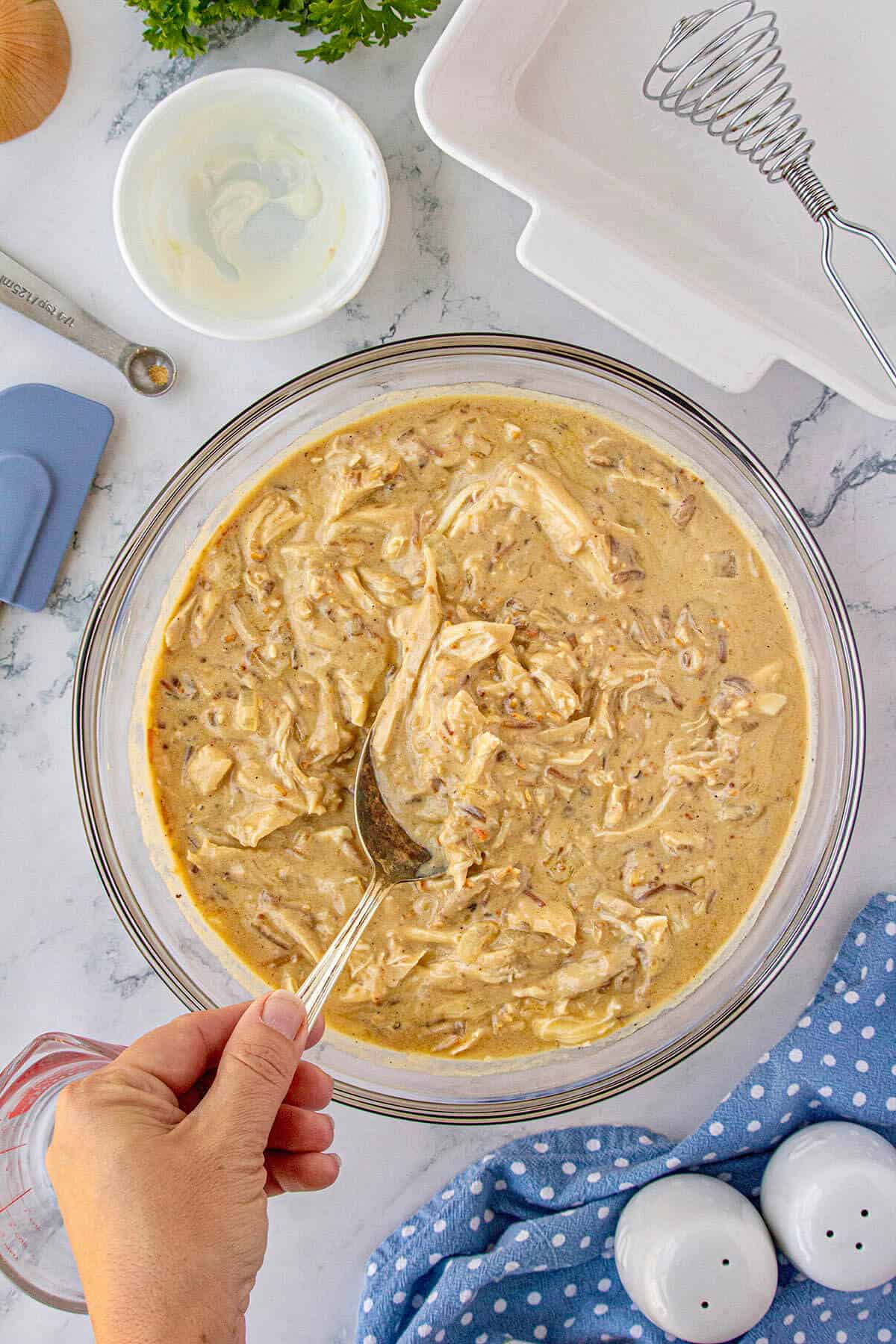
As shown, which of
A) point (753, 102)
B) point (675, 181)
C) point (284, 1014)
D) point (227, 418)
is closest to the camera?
point (284, 1014)

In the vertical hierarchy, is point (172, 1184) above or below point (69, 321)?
below

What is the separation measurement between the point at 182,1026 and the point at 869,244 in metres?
2.18

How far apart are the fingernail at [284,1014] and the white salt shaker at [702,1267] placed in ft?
3.42

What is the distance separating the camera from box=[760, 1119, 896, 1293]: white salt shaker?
2250mm

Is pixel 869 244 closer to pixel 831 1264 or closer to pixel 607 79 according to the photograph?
pixel 607 79

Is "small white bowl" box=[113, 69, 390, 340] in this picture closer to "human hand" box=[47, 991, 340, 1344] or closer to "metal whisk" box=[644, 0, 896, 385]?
"metal whisk" box=[644, 0, 896, 385]

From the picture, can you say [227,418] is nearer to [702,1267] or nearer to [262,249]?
[262,249]

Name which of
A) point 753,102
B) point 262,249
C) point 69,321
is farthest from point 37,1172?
point 753,102

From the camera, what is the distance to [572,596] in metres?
2.25

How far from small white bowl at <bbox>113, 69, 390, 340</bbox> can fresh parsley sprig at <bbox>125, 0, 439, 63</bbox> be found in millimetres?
116

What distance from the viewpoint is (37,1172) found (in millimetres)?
2203

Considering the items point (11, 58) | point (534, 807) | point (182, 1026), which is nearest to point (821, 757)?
point (534, 807)

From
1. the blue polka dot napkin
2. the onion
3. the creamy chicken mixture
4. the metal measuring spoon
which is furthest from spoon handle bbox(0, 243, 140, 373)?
the blue polka dot napkin

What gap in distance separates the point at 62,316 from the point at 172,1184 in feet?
6.00
